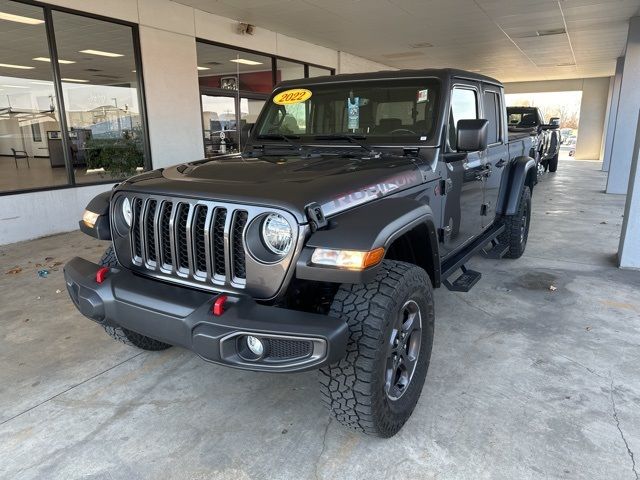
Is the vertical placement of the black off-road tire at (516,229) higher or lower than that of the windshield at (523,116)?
lower

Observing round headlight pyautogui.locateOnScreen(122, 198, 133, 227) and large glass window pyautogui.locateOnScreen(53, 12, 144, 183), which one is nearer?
round headlight pyautogui.locateOnScreen(122, 198, 133, 227)

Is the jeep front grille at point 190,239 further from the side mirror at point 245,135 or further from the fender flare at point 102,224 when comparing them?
the side mirror at point 245,135

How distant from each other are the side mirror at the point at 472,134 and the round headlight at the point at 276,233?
4.83 feet

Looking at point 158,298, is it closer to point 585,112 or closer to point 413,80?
point 413,80

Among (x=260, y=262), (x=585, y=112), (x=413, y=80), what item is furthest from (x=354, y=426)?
(x=585, y=112)

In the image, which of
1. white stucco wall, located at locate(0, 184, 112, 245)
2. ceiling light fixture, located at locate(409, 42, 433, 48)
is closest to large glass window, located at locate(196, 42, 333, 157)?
white stucco wall, located at locate(0, 184, 112, 245)

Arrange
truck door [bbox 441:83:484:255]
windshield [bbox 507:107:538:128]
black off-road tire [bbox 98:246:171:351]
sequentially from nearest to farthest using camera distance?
black off-road tire [bbox 98:246:171:351]
truck door [bbox 441:83:484:255]
windshield [bbox 507:107:538:128]

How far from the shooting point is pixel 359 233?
1855 millimetres

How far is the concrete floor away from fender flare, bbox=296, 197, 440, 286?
895 mm

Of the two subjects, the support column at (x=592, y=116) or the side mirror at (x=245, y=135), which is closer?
the side mirror at (x=245, y=135)

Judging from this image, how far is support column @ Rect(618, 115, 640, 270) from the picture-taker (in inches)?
174

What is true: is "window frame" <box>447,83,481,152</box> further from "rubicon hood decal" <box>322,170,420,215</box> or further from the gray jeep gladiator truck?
"rubicon hood decal" <box>322,170,420,215</box>

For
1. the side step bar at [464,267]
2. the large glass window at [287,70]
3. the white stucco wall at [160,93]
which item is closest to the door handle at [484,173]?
the side step bar at [464,267]

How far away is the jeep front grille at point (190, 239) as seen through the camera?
1976 millimetres
